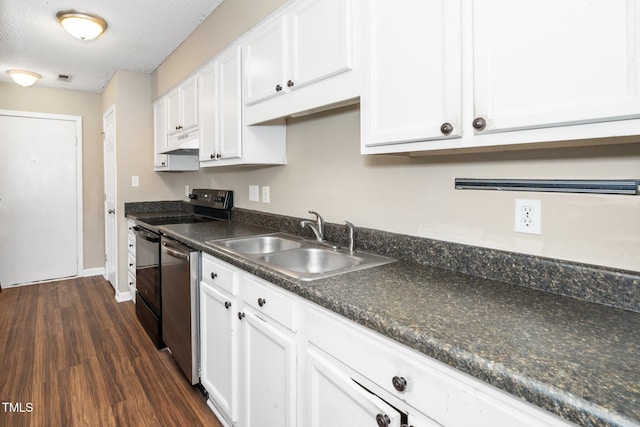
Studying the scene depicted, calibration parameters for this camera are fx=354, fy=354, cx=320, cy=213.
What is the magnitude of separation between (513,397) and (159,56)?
12.4 ft

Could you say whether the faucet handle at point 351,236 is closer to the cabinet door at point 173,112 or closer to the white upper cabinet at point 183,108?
the white upper cabinet at point 183,108

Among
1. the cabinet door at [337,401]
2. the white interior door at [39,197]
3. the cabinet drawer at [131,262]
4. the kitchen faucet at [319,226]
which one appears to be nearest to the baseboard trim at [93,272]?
the white interior door at [39,197]

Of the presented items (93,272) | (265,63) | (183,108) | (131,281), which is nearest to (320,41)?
(265,63)

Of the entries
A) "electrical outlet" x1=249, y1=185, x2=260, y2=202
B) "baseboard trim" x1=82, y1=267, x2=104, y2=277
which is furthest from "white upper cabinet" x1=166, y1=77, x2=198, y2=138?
"baseboard trim" x1=82, y1=267, x2=104, y2=277

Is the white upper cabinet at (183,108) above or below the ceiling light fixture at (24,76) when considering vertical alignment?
below

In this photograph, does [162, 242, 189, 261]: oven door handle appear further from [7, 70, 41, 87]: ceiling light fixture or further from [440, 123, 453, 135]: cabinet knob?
[7, 70, 41, 87]: ceiling light fixture

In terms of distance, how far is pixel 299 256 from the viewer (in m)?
1.76

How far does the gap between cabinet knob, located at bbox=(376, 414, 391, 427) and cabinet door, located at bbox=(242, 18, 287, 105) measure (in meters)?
1.42

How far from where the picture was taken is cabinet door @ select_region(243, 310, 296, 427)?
1.20m

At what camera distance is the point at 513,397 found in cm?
63

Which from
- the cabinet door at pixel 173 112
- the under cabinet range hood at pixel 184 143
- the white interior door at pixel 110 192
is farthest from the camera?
the white interior door at pixel 110 192

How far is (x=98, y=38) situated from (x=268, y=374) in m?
3.06

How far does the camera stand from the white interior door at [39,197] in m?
4.14

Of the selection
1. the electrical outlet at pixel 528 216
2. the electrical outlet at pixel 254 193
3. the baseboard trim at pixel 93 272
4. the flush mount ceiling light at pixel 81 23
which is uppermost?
the flush mount ceiling light at pixel 81 23
